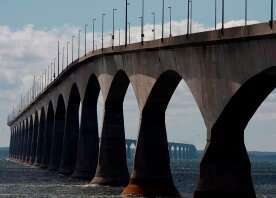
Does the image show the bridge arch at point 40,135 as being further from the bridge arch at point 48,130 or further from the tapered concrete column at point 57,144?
the tapered concrete column at point 57,144

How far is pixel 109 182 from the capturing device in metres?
84.8

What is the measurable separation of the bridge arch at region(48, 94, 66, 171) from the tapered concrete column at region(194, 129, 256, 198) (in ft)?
249

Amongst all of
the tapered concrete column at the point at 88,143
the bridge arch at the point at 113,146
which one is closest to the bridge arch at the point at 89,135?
the tapered concrete column at the point at 88,143

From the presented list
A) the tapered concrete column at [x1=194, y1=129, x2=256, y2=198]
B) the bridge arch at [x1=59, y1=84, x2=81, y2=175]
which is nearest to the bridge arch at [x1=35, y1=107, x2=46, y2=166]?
the bridge arch at [x1=59, y1=84, x2=81, y2=175]

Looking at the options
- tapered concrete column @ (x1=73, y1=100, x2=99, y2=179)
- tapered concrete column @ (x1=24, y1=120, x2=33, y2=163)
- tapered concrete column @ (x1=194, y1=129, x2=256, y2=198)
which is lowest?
tapered concrete column @ (x1=194, y1=129, x2=256, y2=198)

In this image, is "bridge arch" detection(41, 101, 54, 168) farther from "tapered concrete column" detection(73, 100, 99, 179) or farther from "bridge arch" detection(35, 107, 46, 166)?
"tapered concrete column" detection(73, 100, 99, 179)

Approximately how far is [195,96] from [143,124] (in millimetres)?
13692

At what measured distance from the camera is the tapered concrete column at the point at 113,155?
8475 cm

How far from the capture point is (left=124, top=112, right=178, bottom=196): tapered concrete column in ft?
233

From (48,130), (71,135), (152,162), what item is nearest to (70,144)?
(71,135)

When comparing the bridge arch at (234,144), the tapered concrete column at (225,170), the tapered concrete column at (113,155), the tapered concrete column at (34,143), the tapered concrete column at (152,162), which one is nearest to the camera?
the bridge arch at (234,144)

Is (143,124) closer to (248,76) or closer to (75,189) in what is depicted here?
(75,189)

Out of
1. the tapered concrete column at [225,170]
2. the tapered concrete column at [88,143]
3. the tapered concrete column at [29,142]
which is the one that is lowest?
the tapered concrete column at [225,170]

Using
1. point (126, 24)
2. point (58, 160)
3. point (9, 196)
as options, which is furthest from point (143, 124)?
point (58, 160)
